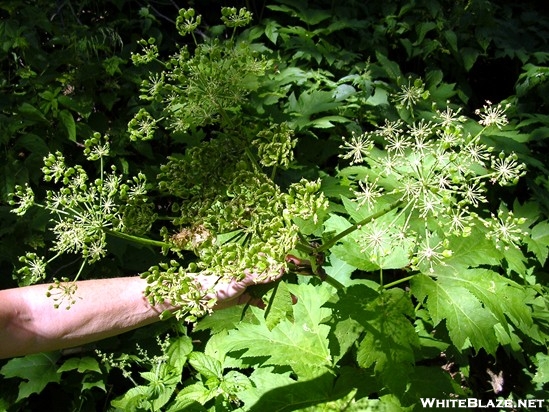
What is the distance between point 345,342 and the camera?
1899mm

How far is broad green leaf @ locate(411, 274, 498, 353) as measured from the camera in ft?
6.32

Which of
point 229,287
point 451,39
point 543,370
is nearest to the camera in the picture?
point 229,287

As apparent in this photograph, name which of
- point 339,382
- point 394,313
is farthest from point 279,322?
point 394,313

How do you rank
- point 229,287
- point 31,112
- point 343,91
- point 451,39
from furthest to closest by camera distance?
point 451,39 → point 343,91 → point 31,112 → point 229,287

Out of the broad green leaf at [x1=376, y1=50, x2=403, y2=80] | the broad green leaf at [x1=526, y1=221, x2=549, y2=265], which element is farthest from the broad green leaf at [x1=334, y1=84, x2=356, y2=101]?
the broad green leaf at [x1=526, y1=221, x2=549, y2=265]

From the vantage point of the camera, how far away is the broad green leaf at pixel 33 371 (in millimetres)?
2859

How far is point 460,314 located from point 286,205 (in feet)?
2.68

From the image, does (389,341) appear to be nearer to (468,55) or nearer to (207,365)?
(207,365)

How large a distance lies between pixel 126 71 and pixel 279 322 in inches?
89.5

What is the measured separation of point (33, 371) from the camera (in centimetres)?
294

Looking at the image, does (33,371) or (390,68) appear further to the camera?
(390,68)

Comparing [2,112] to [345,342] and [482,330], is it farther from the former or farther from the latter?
[482,330]

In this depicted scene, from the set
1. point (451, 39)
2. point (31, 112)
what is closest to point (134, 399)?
point (31, 112)

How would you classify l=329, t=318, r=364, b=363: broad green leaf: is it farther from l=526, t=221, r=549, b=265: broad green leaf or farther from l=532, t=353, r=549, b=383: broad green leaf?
l=532, t=353, r=549, b=383: broad green leaf
